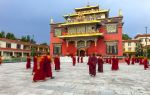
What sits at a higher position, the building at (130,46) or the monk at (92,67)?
the building at (130,46)

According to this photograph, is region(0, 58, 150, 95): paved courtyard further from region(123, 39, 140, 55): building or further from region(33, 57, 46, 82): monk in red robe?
region(123, 39, 140, 55): building

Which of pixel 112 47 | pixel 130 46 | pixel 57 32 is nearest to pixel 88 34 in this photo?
pixel 112 47

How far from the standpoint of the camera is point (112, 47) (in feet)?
124

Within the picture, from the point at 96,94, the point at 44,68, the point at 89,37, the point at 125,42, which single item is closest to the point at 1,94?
the point at 96,94

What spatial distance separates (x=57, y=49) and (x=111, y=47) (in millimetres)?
10754

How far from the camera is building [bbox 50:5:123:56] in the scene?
3744 centimetres

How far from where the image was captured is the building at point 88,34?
37.4m

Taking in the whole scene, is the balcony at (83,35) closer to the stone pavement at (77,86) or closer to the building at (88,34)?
the building at (88,34)

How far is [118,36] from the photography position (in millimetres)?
37312

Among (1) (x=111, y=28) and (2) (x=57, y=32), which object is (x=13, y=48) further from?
(1) (x=111, y=28)

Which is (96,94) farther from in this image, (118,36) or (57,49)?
(57,49)

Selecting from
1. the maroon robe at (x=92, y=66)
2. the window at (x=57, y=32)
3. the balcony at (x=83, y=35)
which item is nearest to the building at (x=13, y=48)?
the window at (x=57, y=32)

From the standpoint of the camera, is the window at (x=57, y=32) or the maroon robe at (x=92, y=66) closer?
the maroon robe at (x=92, y=66)

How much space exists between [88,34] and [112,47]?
4812mm
